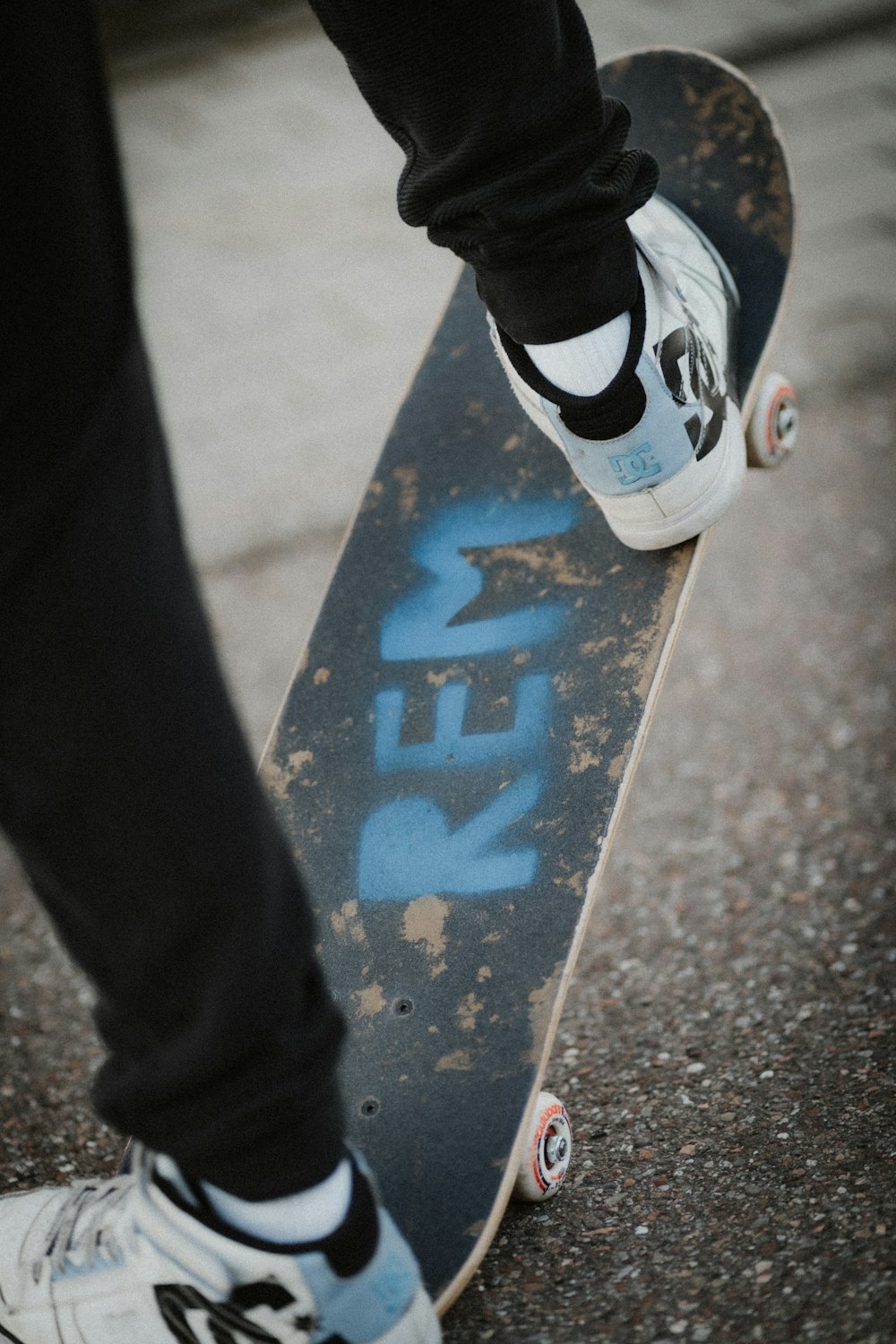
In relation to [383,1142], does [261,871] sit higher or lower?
A: higher

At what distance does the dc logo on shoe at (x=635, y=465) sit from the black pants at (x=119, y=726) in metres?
0.64

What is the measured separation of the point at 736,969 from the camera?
1649 millimetres

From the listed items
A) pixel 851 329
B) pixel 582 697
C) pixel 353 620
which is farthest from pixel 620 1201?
pixel 851 329

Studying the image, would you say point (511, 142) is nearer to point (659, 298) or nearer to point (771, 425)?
point (659, 298)

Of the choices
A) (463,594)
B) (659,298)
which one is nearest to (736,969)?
(463,594)

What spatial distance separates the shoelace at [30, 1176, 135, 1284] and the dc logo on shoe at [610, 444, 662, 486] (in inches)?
34.1

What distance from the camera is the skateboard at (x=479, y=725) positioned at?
47.0 inches

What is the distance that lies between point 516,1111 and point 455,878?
11.2 inches

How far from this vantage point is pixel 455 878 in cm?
135

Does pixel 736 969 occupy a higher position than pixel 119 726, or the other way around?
pixel 119 726

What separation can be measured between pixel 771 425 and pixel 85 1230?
49.3 inches

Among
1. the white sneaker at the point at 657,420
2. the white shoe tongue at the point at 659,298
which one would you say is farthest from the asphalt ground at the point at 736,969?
the white shoe tongue at the point at 659,298

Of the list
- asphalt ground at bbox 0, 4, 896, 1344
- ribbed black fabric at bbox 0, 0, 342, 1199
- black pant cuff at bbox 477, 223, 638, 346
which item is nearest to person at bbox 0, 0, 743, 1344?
ribbed black fabric at bbox 0, 0, 342, 1199

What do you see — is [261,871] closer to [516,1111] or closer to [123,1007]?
[123,1007]
